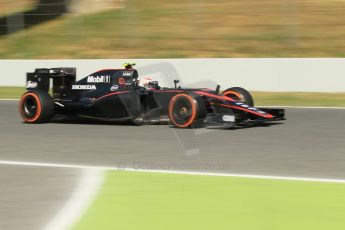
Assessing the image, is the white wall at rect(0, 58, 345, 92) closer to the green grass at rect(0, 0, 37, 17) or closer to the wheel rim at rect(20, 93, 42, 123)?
the wheel rim at rect(20, 93, 42, 123)

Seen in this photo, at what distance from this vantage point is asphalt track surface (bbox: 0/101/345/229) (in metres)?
5.79

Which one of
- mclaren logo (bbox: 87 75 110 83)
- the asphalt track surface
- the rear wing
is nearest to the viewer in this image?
the asphalt track surface

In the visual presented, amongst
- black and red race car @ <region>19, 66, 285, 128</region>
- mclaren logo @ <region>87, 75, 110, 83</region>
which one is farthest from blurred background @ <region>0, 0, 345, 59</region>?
mclaren logo @ <region>87, 75, 110, 83</region>

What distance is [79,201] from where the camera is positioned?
17.2 ft

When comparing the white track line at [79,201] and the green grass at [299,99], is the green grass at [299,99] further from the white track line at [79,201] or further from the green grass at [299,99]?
the white track line at [79,201]

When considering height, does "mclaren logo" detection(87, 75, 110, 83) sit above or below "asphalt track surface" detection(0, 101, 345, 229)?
above

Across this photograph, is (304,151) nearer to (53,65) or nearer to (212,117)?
(212,117)

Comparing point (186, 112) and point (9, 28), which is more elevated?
point (9, 28)

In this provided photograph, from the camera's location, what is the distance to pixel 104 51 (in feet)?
67.8

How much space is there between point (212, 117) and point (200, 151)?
1944 mm

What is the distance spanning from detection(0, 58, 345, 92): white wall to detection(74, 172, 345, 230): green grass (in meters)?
9.43

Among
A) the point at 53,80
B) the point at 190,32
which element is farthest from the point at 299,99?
the point at 53,80

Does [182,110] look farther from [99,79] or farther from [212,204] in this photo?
[212,204]

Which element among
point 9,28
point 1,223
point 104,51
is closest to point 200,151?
point 1,223
